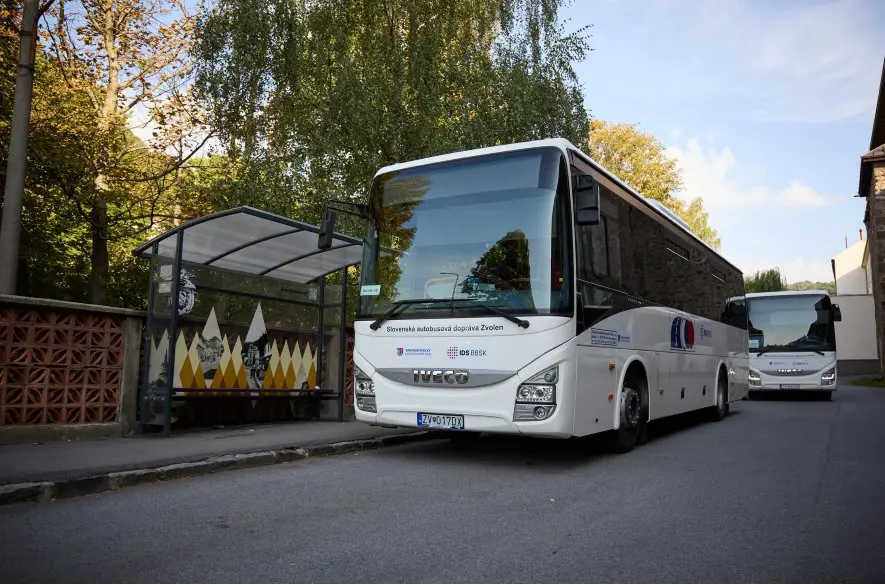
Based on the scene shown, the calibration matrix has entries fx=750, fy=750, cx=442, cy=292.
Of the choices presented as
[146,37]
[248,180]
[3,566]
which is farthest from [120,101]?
[3,566]

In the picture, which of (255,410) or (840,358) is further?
(840,358)

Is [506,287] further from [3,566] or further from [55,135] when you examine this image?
[55,135]

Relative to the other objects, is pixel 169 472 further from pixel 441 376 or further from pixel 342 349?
pixel 342 349

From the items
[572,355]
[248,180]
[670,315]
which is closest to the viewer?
[572,355]

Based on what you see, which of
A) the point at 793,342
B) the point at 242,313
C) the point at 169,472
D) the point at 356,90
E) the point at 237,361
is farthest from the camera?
the point at 793,342

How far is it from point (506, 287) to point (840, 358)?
154 ft

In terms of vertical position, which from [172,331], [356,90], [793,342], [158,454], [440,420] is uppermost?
[356,90]

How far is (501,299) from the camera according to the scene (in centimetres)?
752

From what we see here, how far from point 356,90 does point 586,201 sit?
10.6 metres

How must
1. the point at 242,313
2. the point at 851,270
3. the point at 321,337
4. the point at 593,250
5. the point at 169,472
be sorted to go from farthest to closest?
the point at 851,270, the point at 321,337, the point at 242,313, the point at 593,250, the point at 169,472

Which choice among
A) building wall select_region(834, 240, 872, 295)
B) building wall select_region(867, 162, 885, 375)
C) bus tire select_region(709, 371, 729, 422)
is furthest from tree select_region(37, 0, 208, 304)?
building wall select_region(834, 240, 872, 295)

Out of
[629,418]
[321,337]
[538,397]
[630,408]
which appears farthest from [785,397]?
[538,397]

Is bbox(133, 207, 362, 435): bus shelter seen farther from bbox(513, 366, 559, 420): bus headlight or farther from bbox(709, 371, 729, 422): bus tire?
bbox(709, 371, 729, 422): bus tire

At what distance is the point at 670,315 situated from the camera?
425 inches
